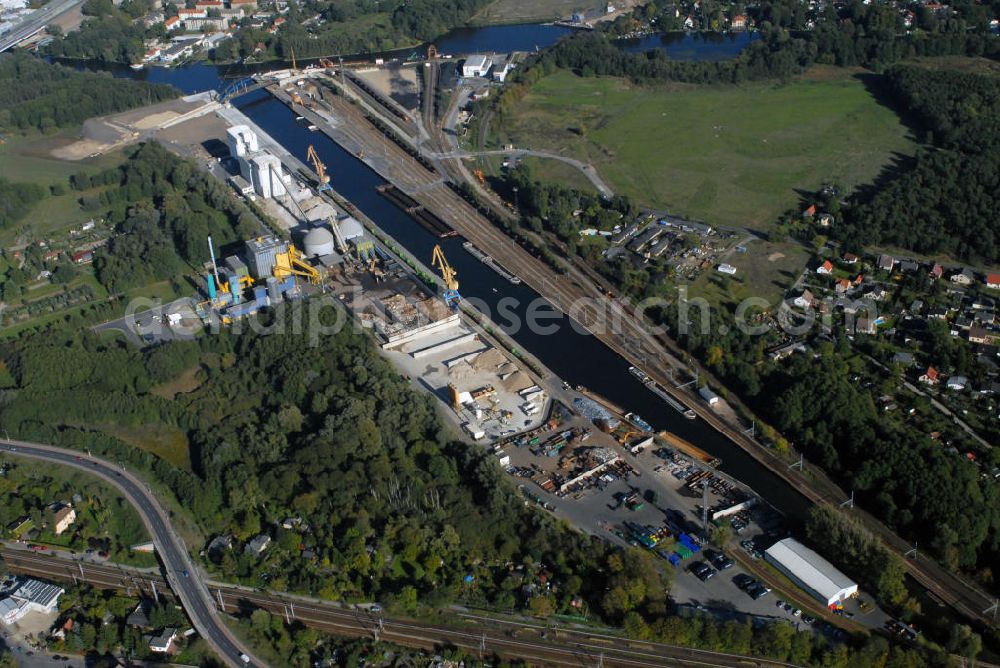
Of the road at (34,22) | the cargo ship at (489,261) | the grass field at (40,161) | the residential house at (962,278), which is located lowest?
the residential house at (962,278)

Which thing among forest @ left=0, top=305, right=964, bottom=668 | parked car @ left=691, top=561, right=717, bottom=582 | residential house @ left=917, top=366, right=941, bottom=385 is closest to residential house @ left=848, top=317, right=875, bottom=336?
residential house @ left=917, top=366, right=941, bottom=385

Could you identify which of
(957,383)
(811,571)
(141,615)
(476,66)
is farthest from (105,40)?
(811,571)

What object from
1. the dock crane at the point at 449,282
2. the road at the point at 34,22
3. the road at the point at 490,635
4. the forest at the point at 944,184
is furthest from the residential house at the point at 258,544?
the road at the point at 34,22

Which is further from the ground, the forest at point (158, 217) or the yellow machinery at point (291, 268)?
the forest at point (158, 217)

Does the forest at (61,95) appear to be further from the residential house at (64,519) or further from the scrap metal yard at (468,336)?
the residential house at (64,519)

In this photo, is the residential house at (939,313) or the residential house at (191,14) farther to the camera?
the residential house at (191,14)

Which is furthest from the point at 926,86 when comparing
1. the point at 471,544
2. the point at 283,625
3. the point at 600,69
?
the point at 283,625

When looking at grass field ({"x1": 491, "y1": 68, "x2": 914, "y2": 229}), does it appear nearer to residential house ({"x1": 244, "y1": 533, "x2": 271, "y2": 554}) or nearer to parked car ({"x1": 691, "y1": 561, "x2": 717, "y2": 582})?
parked car ({"x1": 691, "y1": 561, "x2": 717, "y2": 582})
